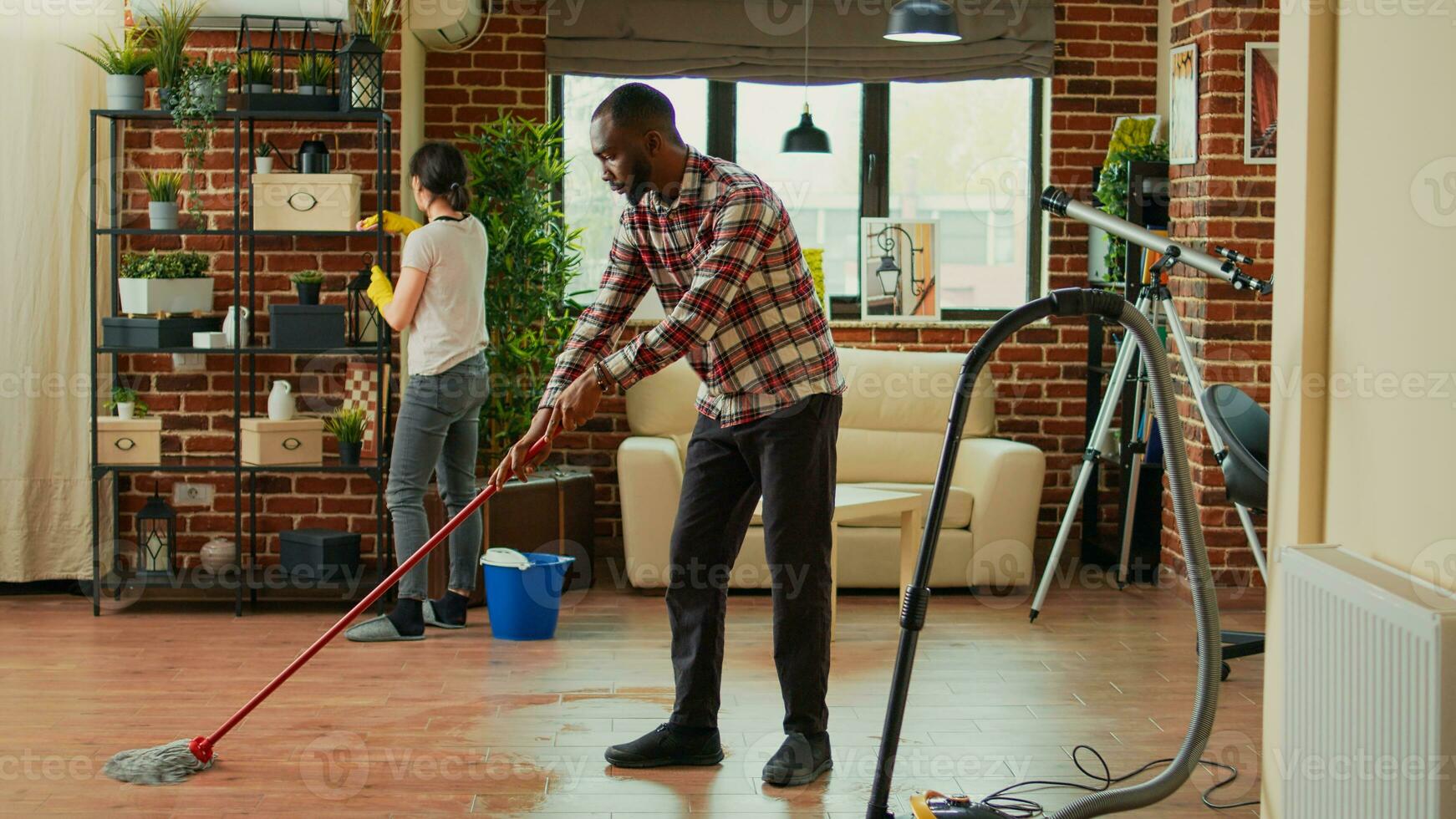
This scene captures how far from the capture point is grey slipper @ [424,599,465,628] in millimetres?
4770

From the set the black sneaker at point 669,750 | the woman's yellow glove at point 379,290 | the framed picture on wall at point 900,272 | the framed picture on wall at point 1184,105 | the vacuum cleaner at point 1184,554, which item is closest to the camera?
the vacuum cleaner at point 1184,554

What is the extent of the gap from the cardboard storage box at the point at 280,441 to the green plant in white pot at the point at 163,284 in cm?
45

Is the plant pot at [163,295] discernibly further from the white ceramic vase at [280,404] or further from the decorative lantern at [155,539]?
the decorative lantern at [155,539]

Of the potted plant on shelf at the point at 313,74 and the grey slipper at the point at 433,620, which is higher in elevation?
the potted plant on shelf at the point at 313,74

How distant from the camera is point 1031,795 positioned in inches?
125

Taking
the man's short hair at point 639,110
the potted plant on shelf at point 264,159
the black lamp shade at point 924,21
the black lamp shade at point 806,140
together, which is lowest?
the man's short hair at point 639,110

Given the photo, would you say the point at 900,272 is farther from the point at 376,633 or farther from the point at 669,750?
the point at 669,750

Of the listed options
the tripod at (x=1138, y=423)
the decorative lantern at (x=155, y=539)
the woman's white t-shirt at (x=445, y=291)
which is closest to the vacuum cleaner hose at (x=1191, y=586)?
the tripod at (x=1138, y=423)

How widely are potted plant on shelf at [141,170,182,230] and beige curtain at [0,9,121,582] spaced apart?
36 cm

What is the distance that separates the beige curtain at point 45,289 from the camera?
5.02 meters

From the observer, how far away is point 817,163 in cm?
612

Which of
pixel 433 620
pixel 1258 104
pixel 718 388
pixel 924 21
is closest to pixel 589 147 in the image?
pixel 924 21

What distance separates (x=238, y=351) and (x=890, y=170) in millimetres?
2768

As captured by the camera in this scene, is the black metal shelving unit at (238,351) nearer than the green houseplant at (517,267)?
Yes
